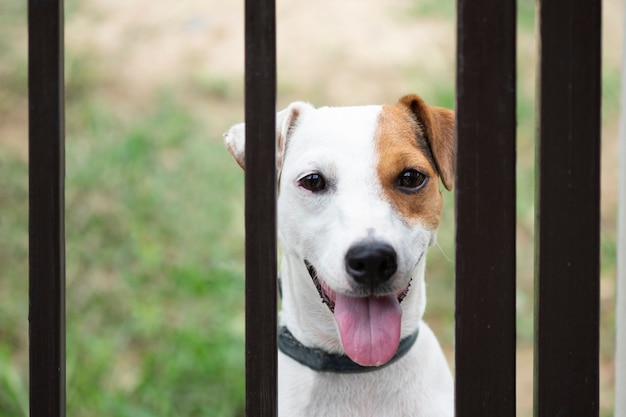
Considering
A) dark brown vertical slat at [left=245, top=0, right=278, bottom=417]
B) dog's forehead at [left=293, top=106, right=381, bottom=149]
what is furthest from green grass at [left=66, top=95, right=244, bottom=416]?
dark brown vertical slat at [left=245, top=0, right=278, bottom=417]

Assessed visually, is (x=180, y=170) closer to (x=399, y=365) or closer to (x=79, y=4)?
(x=79, y=4)

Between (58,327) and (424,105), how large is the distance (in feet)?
4.48

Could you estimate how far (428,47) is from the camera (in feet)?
22.5

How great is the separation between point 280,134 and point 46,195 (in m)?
0.98

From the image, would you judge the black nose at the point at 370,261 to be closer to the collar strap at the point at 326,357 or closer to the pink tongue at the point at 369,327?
the pink tongue at the point at 369,327

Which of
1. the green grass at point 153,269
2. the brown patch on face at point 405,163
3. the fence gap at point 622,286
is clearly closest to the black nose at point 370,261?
the brown patch on face at point 405,163

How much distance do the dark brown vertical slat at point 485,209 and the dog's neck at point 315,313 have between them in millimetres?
763

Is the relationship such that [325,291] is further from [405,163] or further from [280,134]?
[280,134]

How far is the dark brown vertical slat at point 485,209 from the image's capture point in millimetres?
1506

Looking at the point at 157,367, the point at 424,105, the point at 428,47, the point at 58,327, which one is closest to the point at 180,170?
the point at 157,367

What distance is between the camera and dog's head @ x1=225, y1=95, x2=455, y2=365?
203 centimetres

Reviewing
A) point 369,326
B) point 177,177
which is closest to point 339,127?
point 369,326

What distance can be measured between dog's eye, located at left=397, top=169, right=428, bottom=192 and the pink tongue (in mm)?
345

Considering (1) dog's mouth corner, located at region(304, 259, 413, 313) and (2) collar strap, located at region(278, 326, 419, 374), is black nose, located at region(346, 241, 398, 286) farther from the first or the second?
(2) collar strap, located at region(278, 326, 419, 374)
